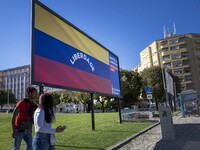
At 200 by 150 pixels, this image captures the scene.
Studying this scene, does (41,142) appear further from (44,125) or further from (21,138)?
(21,138)

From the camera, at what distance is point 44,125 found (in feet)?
13.6

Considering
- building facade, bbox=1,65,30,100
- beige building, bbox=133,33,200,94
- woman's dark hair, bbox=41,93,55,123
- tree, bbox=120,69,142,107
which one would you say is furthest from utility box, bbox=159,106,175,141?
building facade, bbox=1,65,30,100

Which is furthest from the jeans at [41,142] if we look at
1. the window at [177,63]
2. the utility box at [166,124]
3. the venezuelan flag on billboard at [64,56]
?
the window at [177,63]

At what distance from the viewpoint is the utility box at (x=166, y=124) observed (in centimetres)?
968

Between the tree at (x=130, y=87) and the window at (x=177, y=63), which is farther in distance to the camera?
the window at (x=177, y=63)

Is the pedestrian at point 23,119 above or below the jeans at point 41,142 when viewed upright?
above

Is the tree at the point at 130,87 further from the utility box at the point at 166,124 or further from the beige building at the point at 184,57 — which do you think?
the utility box at the point at 166,124

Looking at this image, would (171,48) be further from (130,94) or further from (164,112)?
(164,112)

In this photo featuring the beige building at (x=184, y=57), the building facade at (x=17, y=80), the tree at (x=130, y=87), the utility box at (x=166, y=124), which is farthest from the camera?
the building facade at (x=17, y=80)

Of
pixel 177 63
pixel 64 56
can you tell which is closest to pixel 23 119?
pixel 64 56

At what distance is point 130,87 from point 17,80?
78.2 metres

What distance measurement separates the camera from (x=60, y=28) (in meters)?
10.8

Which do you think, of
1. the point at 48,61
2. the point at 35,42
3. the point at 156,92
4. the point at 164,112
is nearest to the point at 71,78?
the point at 48,61

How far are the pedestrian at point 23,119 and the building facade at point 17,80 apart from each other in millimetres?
111011
